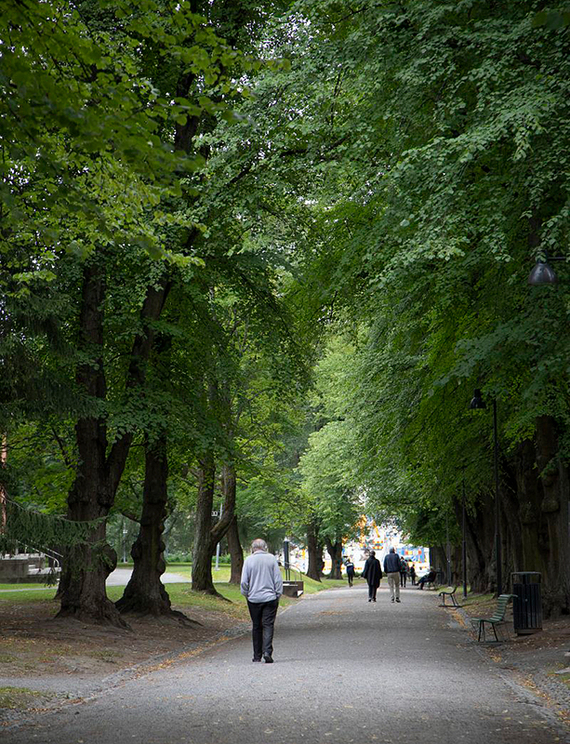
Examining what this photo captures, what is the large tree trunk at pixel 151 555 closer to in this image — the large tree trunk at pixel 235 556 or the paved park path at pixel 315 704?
the paved park path at pixel 315 704

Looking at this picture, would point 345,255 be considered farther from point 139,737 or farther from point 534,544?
point 139,737

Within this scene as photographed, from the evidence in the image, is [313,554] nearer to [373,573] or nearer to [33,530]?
[373,573]

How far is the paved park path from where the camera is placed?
812 centimetres

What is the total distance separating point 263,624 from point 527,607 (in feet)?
19.3

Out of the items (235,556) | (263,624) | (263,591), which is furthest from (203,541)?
(263,591)

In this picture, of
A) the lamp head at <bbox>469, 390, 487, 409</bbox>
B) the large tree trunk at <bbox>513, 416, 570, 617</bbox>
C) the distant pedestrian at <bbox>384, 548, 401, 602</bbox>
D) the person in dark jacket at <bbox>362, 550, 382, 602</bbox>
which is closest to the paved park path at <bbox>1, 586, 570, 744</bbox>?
the large tree trunk at <bbox>513, 416, 570, 617</bbox>

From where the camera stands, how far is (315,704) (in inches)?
388

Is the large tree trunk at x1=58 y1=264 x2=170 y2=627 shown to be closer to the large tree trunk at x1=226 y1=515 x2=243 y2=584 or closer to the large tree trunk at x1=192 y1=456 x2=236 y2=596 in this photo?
the large tree trunk at x1=192 y1=456 x2=236 y2=596

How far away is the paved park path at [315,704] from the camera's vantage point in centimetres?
812

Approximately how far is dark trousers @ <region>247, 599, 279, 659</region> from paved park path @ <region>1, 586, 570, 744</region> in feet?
1.14

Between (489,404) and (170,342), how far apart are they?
7.22m

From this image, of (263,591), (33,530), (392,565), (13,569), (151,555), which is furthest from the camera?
(13,569)

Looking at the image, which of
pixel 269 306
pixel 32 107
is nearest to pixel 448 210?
pixel 32 107

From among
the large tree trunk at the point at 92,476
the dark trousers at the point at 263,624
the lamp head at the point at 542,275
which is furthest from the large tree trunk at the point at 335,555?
the lamp head at the point at 542,275
